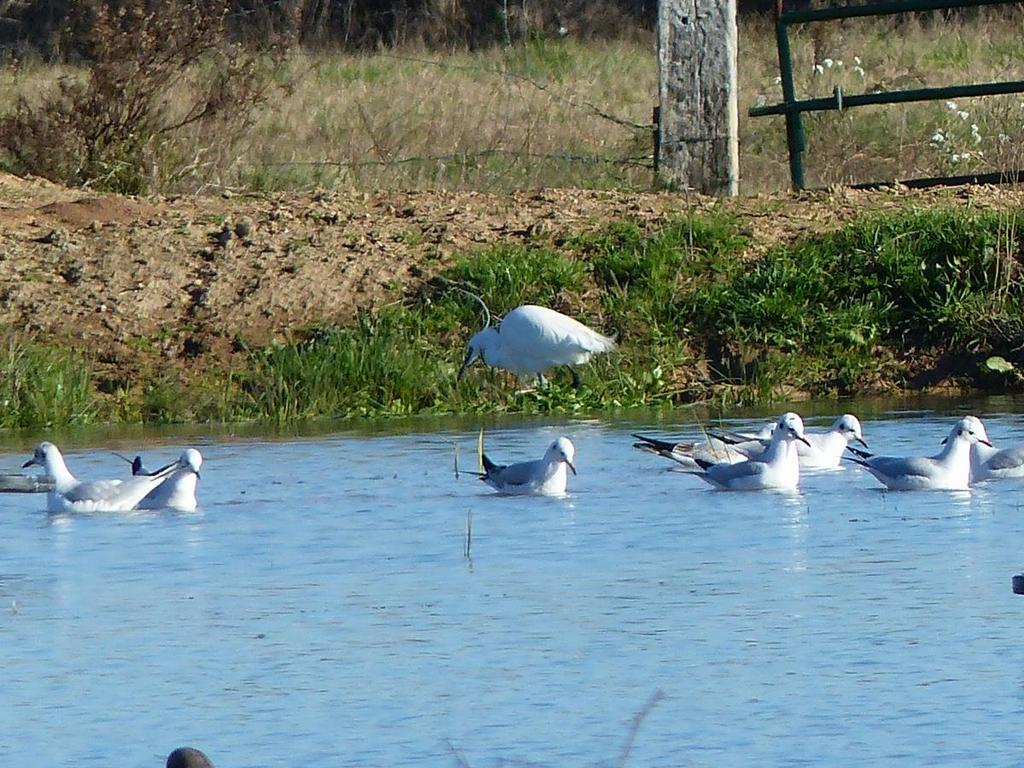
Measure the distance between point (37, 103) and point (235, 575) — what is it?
13.9 m

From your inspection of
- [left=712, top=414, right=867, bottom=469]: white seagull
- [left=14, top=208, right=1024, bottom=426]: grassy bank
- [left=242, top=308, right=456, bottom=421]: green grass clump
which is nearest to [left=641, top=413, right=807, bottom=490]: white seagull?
[left=712, top=414, right=867, bottom=469]: white seagull

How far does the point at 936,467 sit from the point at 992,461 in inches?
13.2

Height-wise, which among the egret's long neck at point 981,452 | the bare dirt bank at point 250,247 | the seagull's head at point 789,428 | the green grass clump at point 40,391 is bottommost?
the egret's long neck at point 981,452

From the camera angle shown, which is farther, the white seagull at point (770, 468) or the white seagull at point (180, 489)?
the white seagull at point (770, 468)

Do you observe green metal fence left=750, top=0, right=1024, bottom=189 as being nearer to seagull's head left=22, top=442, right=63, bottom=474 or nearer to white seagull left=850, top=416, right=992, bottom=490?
white seagull left=850, top=416, right=992, bottom=490

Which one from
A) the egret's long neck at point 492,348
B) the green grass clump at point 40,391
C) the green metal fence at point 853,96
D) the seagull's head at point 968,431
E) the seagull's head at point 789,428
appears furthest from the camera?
the green metal fence at point 853,96

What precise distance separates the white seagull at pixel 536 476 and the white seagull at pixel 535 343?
8.80ft

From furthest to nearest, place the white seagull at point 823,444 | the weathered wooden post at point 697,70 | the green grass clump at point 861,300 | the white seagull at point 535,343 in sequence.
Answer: the weathered wooden post at point 697,70 → the green grass clump at point 861,300 → the white seagull at point 535,343 → the white seagull at point 823,444

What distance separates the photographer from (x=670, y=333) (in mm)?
13961

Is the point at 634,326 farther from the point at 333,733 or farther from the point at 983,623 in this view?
the point at 333,733

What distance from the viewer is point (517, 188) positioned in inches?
680

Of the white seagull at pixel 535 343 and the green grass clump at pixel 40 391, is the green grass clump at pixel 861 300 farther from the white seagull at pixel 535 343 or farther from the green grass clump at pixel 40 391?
the green grass clump at pixel 40 391

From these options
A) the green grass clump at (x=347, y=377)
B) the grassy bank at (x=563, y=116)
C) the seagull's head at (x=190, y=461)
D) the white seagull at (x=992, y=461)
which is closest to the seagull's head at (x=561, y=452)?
the seagull's head at (x=190, y=461)

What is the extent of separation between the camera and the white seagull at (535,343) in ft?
41.9
